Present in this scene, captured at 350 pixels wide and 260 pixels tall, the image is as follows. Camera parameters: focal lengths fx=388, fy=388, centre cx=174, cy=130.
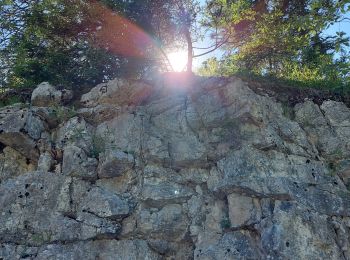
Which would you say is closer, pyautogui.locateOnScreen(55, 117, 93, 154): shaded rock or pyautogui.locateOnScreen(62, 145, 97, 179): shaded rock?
pyautogui.locateOnScreen(62, 145, 97, 179): shaded rock

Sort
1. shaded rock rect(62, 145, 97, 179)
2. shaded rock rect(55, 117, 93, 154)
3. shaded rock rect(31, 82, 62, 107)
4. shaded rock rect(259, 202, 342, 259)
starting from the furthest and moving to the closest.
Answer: shaded rock rect(31, 82, 62, 107), shaded rock rect(55, 117, 93, 154), shaded rock rect(62, 145, 97, 179), shaded rock rect(259, 202, 342, 259)

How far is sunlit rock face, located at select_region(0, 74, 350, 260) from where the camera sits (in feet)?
29.9

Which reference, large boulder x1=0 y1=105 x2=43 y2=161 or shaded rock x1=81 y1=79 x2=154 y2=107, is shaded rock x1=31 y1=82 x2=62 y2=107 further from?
large boulder x1=0 y1=105 x2=43 y2=161

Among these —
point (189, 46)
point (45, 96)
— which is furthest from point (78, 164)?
point (189, 46)

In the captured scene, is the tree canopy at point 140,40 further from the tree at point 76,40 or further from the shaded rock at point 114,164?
the shaded rock at point 114,164

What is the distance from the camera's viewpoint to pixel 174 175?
10.4 m

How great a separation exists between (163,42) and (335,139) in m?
8.23

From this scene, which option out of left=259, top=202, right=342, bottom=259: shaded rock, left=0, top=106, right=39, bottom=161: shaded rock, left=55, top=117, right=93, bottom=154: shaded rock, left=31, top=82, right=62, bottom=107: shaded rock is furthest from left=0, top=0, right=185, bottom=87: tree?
left=259, top=202, right=342, bottom=259: shaded rock

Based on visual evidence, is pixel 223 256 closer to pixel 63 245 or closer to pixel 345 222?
pixel 345 222

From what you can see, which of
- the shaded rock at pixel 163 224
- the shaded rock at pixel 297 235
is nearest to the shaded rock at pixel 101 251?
the shaded rock at pixel 163 224

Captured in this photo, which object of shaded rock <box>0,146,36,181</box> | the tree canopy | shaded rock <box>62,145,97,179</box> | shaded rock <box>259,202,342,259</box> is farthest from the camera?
the tree canopy

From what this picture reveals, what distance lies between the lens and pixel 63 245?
30.2 ft

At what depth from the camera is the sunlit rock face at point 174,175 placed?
9117 mm

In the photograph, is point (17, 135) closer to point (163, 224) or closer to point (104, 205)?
point (104, 205)
